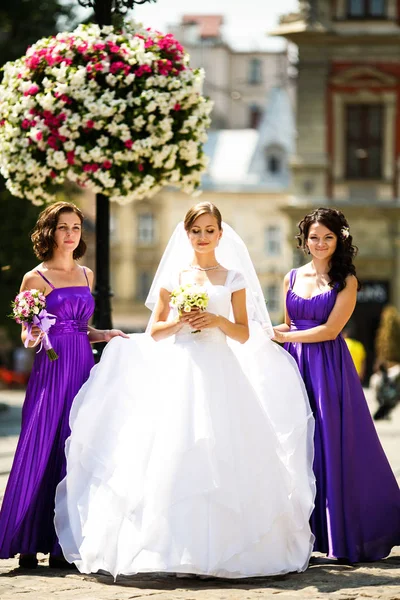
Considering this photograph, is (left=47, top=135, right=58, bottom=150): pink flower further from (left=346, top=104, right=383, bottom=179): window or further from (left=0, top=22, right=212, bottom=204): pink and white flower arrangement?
(left=346, top=104, right=383, bottom=179): window

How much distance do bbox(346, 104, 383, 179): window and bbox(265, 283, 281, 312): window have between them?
77.0 feet

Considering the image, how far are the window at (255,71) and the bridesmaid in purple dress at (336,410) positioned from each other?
251 feet

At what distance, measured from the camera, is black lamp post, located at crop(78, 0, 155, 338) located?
10711 mm

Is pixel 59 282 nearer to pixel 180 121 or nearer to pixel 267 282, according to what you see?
pixel 180 121

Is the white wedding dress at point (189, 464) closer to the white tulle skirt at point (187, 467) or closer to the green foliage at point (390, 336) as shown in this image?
the white tulle skirt at point (187, 467)

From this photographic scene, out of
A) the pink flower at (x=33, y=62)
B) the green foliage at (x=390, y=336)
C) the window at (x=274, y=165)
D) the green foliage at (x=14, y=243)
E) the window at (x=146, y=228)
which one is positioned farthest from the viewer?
the window at (x=274, y=165)

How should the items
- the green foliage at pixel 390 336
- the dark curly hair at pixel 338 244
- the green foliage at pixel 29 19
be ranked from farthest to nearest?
the green foliage at pixel 390 336 → the green foliage at pixel 29 19 → the dark curly hair at pixel 338 244

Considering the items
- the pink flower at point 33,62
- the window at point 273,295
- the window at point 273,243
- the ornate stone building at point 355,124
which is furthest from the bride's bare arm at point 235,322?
the window at point 273,243

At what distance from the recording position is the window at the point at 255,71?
84.6 m

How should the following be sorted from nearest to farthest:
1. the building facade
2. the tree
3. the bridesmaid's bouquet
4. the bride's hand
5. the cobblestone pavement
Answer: the cobblestone pavement, the bridesmaid's bouquet, the bride's hand, the tree, the building facade

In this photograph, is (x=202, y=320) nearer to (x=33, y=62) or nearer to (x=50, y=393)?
(x=50, y=393)

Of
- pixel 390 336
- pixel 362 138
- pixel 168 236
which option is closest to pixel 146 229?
pixel 168 236

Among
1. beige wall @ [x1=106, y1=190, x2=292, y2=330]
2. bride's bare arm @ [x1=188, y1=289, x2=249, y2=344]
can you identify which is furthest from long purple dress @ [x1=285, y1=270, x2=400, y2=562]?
beige wall @ [x1=106, y1=190, x2=292, y2=330]

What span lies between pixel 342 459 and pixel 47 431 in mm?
1901
